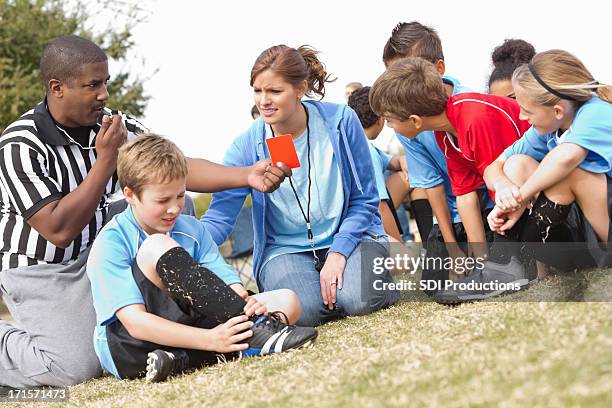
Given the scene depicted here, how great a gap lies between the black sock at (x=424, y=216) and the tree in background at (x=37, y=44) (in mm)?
14680

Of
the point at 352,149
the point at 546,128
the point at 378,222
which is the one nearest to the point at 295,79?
the point at 352,149

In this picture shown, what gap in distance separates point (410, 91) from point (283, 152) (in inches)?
30.3

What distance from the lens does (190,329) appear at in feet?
11.4

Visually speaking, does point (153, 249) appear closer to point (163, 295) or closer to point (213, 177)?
point (163, 295)

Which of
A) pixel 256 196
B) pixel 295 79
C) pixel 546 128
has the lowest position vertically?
pixel 256 196

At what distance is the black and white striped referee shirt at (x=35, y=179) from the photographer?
4.23 metres

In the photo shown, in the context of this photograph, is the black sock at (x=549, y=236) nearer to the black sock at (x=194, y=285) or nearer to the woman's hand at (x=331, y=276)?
the woman's hand at (x=331, y=276)

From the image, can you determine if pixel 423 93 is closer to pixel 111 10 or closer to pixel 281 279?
pixel 281 279

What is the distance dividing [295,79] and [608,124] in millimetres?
1660

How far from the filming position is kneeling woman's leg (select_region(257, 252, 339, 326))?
4340 millimetres

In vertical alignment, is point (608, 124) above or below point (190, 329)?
above

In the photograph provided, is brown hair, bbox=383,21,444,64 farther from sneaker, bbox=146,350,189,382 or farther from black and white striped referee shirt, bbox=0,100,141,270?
sneaker, bbox=146,350,189,382

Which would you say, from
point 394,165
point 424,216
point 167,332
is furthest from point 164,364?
point 394,165

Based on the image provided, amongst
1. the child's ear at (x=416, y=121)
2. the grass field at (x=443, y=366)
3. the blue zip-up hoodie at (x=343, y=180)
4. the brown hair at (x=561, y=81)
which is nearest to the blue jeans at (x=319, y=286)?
the blue zip-up hoodie at (x=343, y=180)
